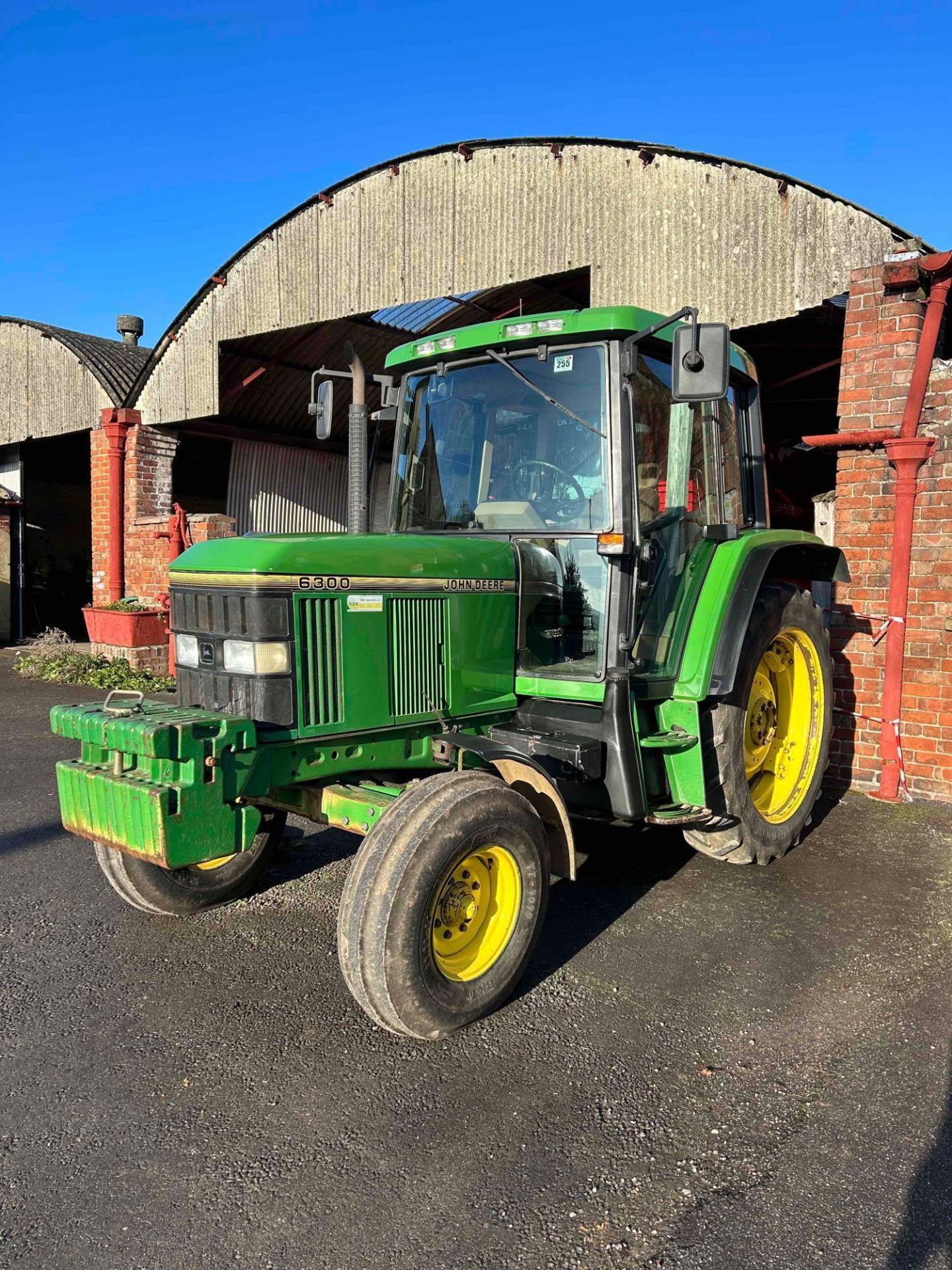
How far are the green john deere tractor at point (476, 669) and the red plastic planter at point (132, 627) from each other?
666 centimetres

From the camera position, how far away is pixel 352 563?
327 cm

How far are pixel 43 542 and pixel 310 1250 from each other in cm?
Answer: 1614

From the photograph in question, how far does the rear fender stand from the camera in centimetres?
335

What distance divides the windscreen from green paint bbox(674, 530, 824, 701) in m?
0.75

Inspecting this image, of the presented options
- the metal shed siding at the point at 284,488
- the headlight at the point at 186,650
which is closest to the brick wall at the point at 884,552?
the headlight at the point at 186,650

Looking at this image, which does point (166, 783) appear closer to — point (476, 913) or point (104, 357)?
point (476, 913)

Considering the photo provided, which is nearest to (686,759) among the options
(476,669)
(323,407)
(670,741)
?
(670,741)

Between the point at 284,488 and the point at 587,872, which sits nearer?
the point at 587,872

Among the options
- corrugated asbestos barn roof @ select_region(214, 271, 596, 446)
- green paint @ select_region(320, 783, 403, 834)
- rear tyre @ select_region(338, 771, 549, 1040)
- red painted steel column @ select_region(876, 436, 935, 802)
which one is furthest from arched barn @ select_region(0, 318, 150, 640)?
rear tyre @ select_region(338, 771, 549, 1040)

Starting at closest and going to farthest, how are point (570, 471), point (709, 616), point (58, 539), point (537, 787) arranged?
point (537, 787)
point (570, 471)
point (709, 616)
point (58, 539)

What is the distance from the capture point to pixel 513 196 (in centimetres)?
739

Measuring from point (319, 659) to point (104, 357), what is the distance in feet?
34.6

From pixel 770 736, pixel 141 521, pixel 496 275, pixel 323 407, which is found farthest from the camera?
pixel 141 521

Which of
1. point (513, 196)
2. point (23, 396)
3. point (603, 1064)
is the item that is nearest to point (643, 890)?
point (603, 1064)
